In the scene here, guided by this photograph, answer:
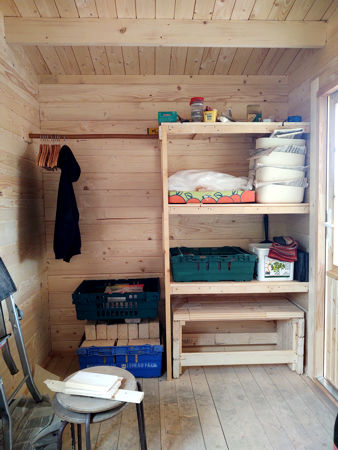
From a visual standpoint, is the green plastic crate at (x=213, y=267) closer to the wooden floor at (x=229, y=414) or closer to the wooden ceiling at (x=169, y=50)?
the wooden floor at (x=229, y=414)

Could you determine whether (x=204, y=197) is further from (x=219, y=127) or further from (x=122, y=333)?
(x=122, y=333)

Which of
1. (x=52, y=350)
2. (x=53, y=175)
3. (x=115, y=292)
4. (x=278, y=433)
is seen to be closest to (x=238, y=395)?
(x=278, y=433)

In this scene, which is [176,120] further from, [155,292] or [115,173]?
[155,292]

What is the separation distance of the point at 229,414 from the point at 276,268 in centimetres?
103

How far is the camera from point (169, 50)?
7.92 feet

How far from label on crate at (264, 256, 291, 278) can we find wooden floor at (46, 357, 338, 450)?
0.75 metres

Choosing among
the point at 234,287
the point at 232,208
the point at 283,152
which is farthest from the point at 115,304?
the point at 283,152

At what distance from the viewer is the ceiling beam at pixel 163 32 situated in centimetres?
206

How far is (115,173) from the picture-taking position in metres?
2.74

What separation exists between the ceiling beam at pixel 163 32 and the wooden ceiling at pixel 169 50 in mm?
34

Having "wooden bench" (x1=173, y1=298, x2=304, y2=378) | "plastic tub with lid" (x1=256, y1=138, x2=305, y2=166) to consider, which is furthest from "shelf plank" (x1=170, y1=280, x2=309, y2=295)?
"plastic tub with lid" (x1=256, y1=138, x2=305, y2=166)

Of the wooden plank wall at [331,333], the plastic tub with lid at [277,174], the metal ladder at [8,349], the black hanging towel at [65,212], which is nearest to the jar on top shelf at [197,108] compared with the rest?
the plastic tub with lid at [277,174]

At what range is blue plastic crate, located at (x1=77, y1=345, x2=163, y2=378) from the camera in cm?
237

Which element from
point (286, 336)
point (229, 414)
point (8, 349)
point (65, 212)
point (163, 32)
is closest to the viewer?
point (8, 349)
